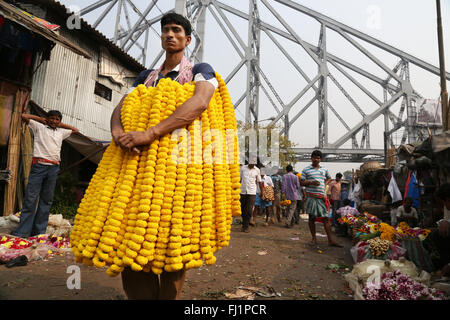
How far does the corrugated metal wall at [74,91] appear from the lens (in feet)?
25.8

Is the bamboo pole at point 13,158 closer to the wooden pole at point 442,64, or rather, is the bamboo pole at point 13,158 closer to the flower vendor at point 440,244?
the flower vendor at point 440,244

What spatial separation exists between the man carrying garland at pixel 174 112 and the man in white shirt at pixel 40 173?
3.41 metres

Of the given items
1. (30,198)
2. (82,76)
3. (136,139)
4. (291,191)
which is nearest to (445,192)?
(136,139)

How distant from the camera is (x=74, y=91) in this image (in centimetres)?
907

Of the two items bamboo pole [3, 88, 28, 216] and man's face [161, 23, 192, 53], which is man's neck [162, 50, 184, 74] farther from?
bamboo pole [3, 88, 28, 216]

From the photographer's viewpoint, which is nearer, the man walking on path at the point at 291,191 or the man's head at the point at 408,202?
the man's head at the point at 408,202

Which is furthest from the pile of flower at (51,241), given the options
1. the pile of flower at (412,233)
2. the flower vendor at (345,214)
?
the flower vendor at (345,214)

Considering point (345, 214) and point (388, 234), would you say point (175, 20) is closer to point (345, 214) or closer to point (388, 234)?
point (388, 234)

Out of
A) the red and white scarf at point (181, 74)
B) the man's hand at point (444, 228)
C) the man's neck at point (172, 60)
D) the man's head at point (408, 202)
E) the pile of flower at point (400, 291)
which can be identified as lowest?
the pile of flower at point (400, 291)

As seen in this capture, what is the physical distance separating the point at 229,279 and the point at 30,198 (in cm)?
355

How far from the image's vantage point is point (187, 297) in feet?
8.51

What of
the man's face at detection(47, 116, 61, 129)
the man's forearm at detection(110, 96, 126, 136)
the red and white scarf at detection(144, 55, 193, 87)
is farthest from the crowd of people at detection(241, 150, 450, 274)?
the man's face at detection(47, 116, 61, 129)

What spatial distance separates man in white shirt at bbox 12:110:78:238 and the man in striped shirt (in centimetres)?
496
